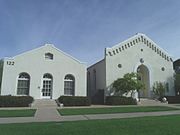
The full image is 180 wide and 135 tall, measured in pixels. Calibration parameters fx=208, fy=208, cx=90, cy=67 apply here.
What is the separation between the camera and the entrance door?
2595 cm

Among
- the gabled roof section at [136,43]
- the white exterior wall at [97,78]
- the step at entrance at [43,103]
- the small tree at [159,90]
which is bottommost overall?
the step at entrance at [43,103]

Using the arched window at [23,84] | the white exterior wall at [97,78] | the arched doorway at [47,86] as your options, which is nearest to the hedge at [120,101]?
the white exterior wall at [97,78]

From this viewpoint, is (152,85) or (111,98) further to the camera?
(152,85)

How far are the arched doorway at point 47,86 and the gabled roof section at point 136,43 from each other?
8.46 metres

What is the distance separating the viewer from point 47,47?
88.0 feet

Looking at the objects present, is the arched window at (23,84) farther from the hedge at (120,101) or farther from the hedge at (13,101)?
the hedge at (120,101)

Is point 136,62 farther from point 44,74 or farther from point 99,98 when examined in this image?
point 44,74

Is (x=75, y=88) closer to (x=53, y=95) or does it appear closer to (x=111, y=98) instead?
(x=53, y=95)

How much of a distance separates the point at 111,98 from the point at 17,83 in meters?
11.6

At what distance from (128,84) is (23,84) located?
43.1 feet

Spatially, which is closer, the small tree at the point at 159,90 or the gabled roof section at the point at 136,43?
the gabled roof section at the point at 136,43

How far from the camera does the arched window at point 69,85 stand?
26923mm

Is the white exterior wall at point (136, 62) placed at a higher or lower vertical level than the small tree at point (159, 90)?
higher

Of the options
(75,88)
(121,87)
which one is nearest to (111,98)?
(121,87)
